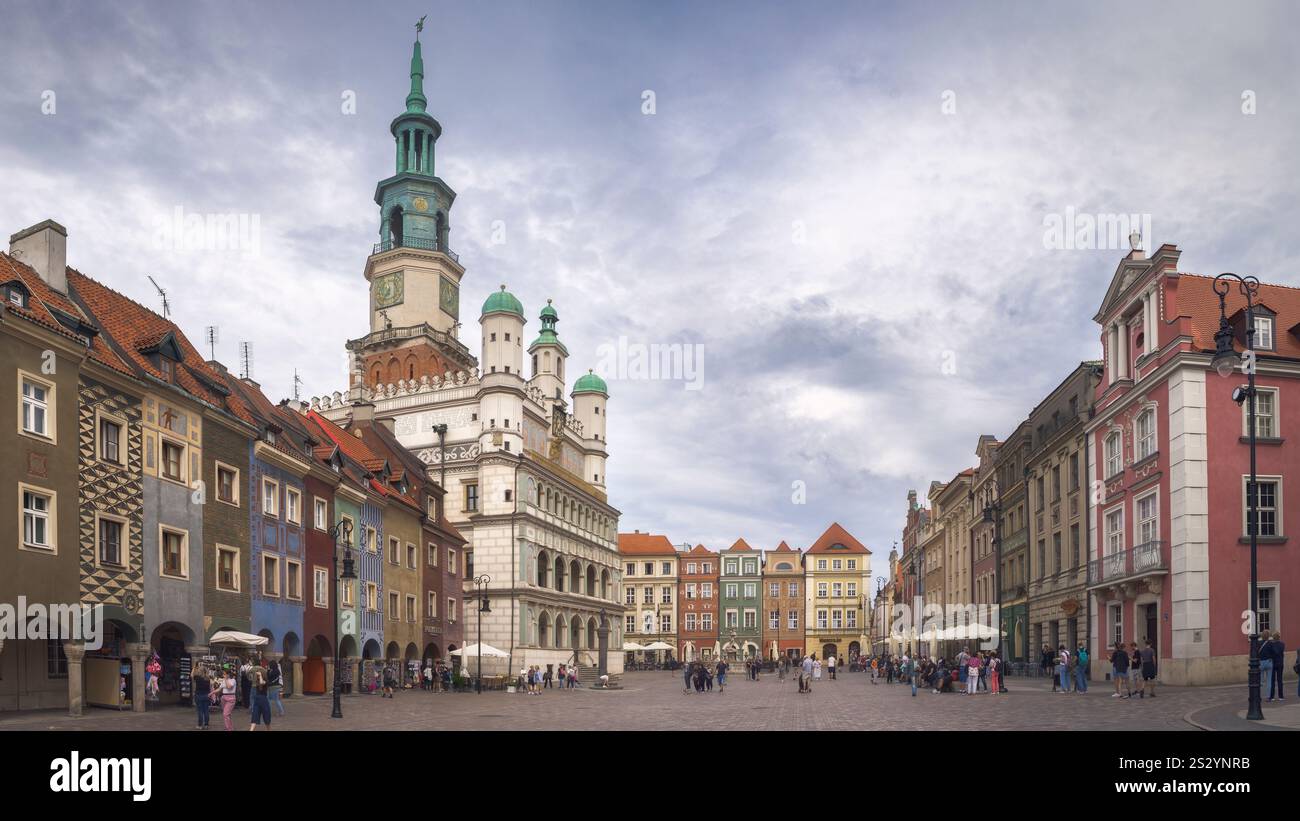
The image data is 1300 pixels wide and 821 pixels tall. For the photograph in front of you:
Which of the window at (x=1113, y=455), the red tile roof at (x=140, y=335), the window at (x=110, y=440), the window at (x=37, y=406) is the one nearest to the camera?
the window at (x=37, y=406)

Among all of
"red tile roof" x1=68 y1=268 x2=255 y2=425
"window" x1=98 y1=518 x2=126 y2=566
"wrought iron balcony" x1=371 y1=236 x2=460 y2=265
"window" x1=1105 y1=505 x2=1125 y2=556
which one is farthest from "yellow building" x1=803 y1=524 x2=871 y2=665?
"window" x1=98 y1=518 x2=126 y2=566

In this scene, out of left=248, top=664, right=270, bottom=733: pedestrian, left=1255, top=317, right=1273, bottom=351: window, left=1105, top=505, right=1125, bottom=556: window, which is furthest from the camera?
left=1105, top=505, right=1125, bottom=556: window

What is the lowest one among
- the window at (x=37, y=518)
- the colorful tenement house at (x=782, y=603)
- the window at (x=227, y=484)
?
the colorful tenement house at (x=782, y=603)

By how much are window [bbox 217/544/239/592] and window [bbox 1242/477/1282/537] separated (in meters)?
32.8

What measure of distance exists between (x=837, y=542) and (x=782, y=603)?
33.4 feet

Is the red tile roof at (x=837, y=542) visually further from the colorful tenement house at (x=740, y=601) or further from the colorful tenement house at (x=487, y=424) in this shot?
the colorful tenement house at (x=487, y=424)

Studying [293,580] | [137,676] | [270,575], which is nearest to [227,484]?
[270,575]

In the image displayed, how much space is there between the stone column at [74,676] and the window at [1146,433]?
34288mm

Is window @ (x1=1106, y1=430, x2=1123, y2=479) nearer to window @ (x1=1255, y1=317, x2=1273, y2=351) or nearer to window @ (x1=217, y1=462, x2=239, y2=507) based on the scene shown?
window @ (x1=1255, y1=317, x2=1273, y2=351)

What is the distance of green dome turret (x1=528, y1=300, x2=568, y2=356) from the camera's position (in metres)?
88.1

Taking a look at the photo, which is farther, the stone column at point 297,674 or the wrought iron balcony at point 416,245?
the wrought iron balcony at point 416,245

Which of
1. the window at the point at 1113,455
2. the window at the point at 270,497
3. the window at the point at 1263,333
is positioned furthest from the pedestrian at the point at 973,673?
the window at the point at 270,497

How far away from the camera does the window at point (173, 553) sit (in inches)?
1276
